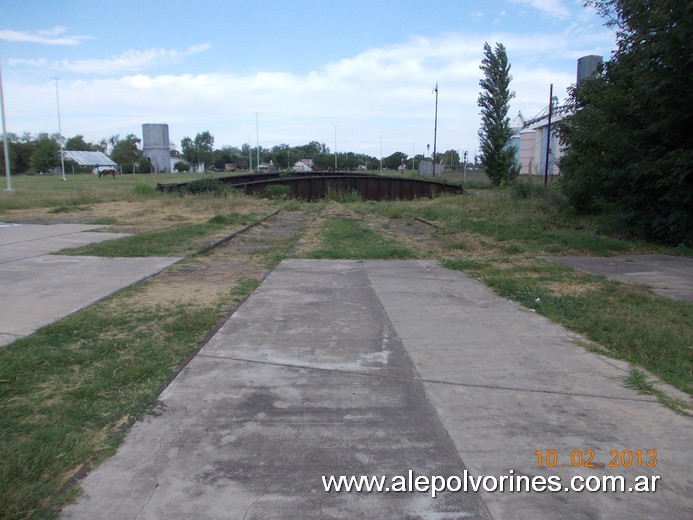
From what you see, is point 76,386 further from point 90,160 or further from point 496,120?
point 90,160

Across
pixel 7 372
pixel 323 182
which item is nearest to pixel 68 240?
pixel 7 372

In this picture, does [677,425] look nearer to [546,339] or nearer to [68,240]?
[546,339]

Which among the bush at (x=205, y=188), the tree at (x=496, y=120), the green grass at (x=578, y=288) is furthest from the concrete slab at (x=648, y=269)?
the tree at (x=496, y=120)

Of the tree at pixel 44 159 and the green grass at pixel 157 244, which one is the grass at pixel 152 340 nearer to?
the green grass at pixel 157 244

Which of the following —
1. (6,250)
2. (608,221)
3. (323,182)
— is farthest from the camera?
(323,182)

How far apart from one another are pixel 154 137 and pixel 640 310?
11434 cm

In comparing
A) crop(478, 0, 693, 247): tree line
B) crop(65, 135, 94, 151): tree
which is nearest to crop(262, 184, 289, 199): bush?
crop(478, 0, 693, 247): tree line

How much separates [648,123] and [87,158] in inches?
4950

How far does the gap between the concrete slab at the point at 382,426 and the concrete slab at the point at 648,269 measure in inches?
127

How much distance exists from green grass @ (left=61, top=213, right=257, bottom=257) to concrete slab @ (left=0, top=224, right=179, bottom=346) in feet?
1.85

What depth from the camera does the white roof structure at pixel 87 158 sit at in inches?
4444

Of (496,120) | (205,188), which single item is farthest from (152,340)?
(496,120)

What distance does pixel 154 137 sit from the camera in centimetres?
10900

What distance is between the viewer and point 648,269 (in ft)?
31.7
